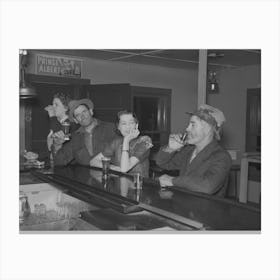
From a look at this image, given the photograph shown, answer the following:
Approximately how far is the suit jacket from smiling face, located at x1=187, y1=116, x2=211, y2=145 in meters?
0.06

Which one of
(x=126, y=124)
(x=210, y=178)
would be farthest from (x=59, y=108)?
(x=210, y=178)

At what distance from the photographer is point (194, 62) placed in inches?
81.1

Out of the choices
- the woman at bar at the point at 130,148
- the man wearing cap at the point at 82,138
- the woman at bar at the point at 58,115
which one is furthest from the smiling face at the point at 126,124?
the woman at bar at the point at 58,115

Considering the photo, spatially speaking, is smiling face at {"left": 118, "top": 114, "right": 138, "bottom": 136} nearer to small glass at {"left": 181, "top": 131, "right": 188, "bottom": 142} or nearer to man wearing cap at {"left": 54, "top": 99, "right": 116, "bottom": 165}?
man wearing cap at {"left": 54, "top": 99, "right": 116, "bottom": 165}

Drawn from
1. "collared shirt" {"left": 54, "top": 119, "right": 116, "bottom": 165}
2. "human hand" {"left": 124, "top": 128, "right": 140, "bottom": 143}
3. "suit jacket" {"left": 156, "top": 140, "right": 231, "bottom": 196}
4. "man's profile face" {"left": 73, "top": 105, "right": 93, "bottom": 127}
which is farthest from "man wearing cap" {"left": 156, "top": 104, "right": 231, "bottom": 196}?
"man's profile face" {"left": 73, "top": 105, "right": 93, "bottom": 127}

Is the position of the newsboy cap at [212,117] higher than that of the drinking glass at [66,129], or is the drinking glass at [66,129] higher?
the newsboy cap at [212,117]

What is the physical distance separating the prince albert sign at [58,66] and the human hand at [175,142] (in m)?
0.66

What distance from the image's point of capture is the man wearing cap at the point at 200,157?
165cm

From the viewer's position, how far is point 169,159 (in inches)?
78.5

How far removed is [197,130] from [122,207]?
61 cm

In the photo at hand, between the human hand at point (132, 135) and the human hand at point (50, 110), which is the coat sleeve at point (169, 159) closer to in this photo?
the human hand at point (132, 135)

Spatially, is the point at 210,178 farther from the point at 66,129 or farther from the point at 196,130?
the point at 66,129
